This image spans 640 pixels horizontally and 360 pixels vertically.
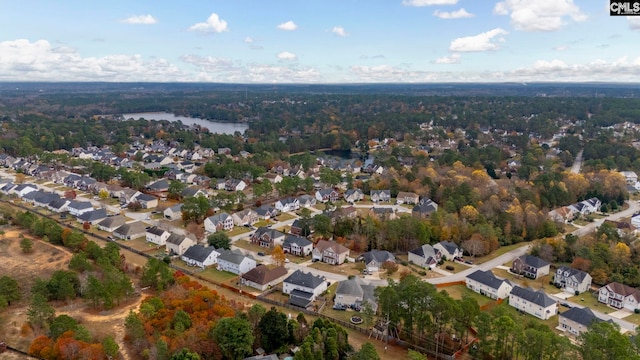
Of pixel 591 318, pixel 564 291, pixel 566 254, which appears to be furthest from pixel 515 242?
pixel 591 318

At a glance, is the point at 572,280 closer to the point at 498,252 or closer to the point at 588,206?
the point at 498,252

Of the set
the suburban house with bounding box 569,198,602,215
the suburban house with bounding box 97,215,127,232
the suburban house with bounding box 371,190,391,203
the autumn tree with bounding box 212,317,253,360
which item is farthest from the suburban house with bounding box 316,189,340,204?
the autumn tree with bounding box 212,317,253,360

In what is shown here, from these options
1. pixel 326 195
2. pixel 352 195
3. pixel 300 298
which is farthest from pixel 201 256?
pixel 352 195

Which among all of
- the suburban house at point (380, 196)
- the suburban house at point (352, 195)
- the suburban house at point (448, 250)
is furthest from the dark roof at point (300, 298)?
the suburban house at point (380, 196)

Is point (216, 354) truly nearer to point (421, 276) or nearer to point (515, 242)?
point (421, 276)

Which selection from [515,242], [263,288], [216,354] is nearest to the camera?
[216,354]

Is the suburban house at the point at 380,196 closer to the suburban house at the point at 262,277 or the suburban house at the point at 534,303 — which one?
the suburban house at the point at 262,277
